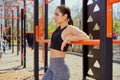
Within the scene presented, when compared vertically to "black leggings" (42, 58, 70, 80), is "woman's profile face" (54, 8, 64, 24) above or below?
above

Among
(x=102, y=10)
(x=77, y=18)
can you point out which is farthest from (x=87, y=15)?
(x=77, y=18)

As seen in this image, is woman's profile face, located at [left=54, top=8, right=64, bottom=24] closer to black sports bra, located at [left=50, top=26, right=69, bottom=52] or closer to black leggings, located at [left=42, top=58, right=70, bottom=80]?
black sports bra, located at [left=50, top=26, right=69, bottom=52]

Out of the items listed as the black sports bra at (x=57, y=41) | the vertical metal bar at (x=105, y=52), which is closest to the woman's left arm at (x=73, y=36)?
the black sports bra at (x=57, y=41)

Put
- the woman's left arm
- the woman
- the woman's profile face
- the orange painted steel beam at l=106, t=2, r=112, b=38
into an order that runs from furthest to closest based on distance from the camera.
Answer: the woman's profile face < the woman < the woman's left arm < the orange painted steel beam at l=106, t=2, r=112, b=38

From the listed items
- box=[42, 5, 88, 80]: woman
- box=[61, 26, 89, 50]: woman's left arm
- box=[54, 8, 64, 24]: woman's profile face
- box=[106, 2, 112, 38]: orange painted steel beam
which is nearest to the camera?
box=[106, 2, 112, 38]: orange painted steel beam

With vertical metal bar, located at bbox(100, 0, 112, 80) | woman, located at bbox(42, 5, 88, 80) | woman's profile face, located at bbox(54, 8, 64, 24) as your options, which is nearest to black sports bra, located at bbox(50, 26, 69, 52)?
woman, located at bbox(42, 5, 88, 80)

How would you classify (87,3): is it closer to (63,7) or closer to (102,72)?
(63,7)

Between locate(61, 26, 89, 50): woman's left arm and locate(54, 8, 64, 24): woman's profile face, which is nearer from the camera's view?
locate(61, 26, 89, 50): woman's left arm

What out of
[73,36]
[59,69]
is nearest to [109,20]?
[73,36]

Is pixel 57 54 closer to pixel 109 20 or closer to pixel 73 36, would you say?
pixel 73 36

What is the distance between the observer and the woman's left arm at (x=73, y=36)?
3.90 m

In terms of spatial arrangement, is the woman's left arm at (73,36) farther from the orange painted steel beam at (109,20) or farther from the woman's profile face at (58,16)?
the orange painted steel beam at (109,20)

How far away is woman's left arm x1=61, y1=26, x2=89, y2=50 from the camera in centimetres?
390

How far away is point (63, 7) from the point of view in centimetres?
420
